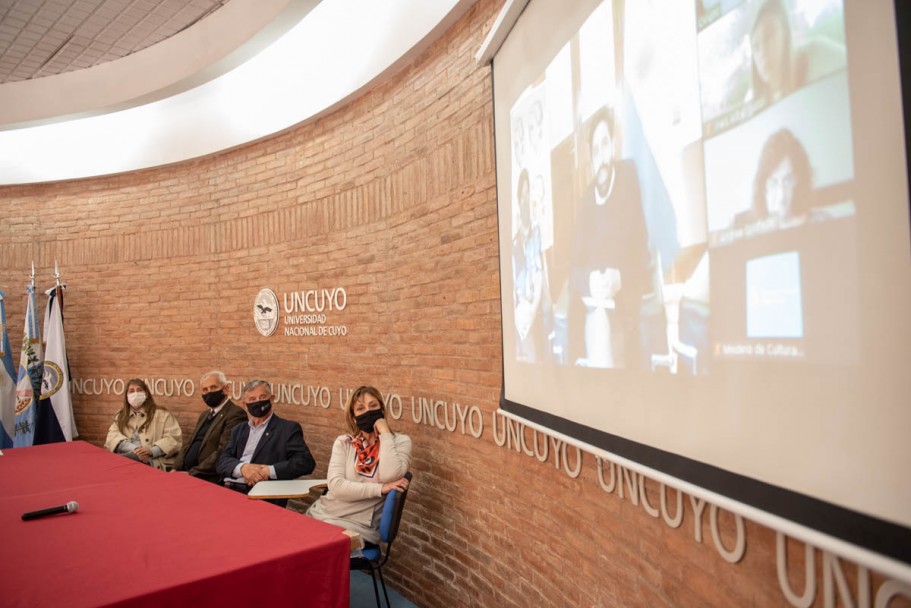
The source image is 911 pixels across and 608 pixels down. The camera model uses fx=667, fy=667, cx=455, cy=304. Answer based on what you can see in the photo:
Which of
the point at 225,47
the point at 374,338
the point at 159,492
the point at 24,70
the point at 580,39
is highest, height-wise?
the point at 24,70

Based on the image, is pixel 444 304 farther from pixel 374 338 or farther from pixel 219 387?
pixel 219 387

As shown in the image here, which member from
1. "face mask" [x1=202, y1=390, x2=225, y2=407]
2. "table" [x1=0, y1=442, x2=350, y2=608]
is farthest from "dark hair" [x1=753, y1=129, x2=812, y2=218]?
"face mask" [x1=202, y1=390, x2=225, y2=407]

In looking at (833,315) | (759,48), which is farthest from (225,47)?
(833,315)

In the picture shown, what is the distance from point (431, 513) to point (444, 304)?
53.6 inches

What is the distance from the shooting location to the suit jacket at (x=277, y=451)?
4.69m

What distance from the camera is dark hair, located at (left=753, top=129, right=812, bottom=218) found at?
1235 millimetres

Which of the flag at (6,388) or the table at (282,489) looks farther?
the flag at (6,388)

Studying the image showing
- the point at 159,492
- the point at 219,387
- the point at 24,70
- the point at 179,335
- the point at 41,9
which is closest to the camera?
the point at 159,492

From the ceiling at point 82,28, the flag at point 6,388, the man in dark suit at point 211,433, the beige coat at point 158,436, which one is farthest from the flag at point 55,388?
the ceiling at point 82,28

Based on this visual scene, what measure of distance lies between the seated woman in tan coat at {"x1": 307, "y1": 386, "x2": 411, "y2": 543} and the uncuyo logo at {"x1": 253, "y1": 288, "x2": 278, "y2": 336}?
2.16 m

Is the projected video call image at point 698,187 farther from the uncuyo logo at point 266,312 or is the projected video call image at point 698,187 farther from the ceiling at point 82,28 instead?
the ceiling at point 82,28

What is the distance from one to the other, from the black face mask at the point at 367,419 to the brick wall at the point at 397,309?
0.40m

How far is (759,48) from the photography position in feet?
4.43

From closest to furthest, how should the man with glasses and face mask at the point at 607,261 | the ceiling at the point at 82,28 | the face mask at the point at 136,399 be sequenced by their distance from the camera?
the man with glasses and face mask at the point at 607,261, the face mask at the point at 136,399, the ceiling at the point at 82,28
